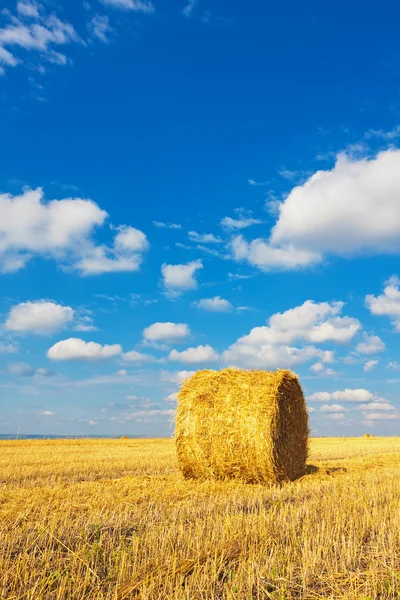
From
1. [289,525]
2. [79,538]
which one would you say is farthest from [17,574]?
[289,525]

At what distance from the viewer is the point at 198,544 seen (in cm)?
491

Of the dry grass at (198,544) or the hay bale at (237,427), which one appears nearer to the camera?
the dry grass at (198,544)

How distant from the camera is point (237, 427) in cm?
1066

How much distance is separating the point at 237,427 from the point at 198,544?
19.1ft

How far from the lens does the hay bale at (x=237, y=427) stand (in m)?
10.5

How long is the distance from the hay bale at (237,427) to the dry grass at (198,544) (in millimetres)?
1697

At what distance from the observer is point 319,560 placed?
4.61 metres

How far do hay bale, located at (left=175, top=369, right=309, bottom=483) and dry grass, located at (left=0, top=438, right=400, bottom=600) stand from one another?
1.70 m

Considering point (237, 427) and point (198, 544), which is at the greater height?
point (237, 427)

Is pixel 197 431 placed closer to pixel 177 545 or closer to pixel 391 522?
pixel 391 522

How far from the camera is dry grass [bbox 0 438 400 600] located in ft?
13.2

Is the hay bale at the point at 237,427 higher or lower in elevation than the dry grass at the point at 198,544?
higher

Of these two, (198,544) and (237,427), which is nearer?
(198,544)

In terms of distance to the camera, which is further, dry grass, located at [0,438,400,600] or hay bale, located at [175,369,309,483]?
hay bale, located at [175,369,309,483]
